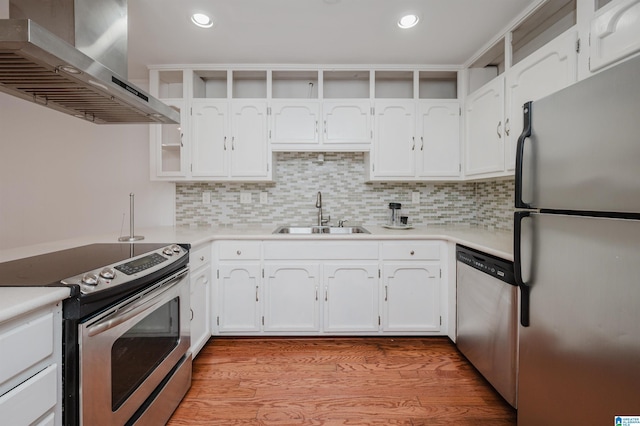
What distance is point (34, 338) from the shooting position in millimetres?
869

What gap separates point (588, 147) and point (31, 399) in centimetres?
184

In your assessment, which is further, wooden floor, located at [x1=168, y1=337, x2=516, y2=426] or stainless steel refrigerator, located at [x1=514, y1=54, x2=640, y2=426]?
wooden floor, located at [x1=168, y1=337, x2=516, y2=426]

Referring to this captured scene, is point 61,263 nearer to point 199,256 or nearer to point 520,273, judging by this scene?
point 199,256

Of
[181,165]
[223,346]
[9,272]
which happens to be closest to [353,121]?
[181,165]

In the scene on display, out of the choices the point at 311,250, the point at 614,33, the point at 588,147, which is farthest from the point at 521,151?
the point at 311,250

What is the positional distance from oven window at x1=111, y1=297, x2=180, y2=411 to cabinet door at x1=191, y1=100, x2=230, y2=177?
133 centimetres

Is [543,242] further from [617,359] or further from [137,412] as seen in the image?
[137,412]

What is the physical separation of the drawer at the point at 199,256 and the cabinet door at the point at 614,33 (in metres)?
2.37

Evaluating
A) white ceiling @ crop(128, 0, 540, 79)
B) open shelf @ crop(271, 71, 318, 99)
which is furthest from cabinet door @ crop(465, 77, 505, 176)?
open shelf @ crop(271, 71, 318, 99)

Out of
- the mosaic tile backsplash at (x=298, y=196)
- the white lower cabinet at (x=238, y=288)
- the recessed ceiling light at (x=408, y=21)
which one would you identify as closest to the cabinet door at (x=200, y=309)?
the white lower cabinet at (x=238, y=288)

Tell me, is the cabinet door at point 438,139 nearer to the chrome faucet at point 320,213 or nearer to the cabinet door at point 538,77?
the cabinet door at point 538,77

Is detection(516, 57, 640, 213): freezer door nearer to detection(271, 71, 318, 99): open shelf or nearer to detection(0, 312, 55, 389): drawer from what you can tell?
detection(0, 312, 55, 389): drawer

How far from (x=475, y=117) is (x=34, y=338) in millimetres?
2888

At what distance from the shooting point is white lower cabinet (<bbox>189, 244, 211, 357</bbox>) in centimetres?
205
